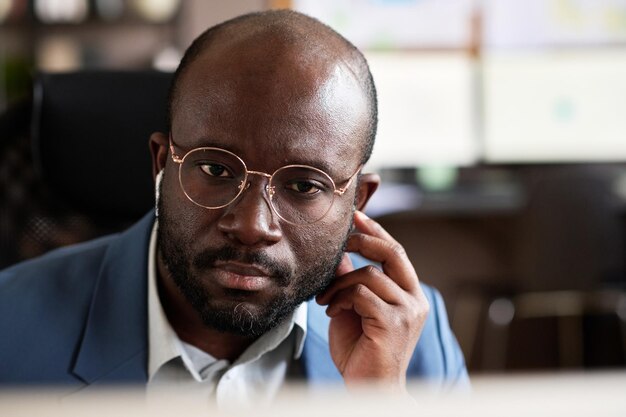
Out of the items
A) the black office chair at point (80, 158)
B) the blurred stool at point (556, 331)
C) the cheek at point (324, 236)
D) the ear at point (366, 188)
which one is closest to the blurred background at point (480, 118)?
the blurred stool at point (556, 331)

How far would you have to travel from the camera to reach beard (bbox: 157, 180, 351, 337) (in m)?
0.89

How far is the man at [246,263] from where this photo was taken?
0.90 m

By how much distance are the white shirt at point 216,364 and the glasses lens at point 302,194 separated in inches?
5.7

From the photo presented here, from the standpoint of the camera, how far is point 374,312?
1.01 m

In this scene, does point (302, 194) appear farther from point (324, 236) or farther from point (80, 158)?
point (80, 158)

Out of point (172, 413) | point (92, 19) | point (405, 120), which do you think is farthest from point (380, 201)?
point (172, 413)

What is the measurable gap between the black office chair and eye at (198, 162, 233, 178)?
35 cm

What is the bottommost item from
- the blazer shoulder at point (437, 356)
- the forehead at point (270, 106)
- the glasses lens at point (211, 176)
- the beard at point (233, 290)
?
the blazer shoulder at point (437, 356)

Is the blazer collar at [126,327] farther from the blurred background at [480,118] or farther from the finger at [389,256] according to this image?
the blurred background at [480,118]

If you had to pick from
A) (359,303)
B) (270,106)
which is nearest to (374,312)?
(359,303)

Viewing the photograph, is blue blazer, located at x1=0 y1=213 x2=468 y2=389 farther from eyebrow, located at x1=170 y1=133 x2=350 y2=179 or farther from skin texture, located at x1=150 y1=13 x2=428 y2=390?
eyebrow, located at x1=170 y1=133 x2=350 y2=179

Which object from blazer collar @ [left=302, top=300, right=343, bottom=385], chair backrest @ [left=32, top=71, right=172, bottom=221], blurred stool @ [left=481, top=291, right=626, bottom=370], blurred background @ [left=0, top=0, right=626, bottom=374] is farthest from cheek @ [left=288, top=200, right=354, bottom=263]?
blurred background @ [left=0, top=0, right=626, bottom=374]

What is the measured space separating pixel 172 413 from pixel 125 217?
3.41ft

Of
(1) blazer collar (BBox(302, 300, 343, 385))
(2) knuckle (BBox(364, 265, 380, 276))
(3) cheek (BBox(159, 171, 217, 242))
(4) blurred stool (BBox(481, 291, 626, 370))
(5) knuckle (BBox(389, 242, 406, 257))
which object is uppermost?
(3) cheek (BBox(159, 171, 217, 242))
